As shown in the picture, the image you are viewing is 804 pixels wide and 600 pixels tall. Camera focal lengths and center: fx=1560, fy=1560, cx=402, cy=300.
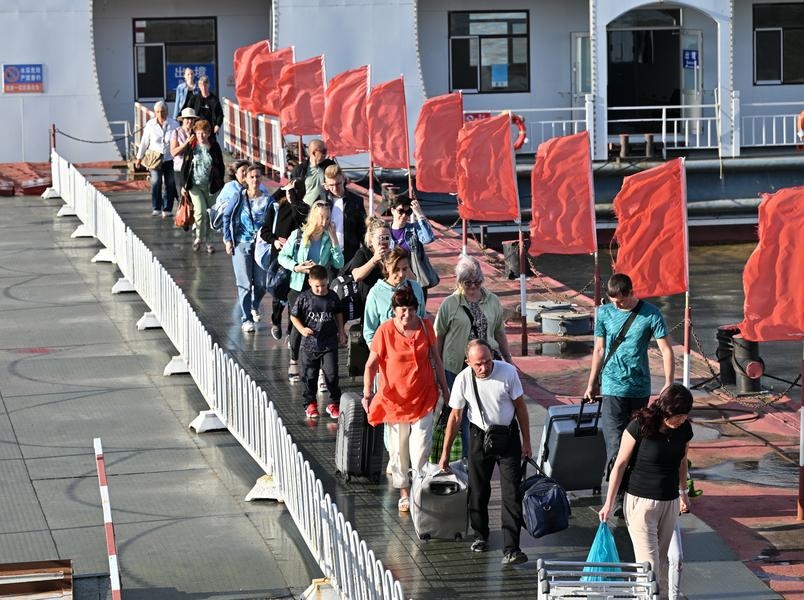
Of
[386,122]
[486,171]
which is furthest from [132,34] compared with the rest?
[486,171]

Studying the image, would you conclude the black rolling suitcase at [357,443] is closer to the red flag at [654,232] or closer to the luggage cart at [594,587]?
the red flag at [654,232]

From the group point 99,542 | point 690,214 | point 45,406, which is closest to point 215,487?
point 99,542

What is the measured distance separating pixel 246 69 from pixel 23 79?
694 centimetres

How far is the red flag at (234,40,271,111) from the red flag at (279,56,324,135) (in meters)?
1.84

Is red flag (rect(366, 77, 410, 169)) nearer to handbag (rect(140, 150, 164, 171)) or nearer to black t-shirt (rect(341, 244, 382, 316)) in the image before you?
handbag (rect(140, 150, 164, 171))

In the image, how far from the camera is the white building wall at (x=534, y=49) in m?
31.5

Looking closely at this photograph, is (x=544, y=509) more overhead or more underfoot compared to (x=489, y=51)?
more underfoot

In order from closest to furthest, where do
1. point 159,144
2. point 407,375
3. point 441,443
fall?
point 407,375, point 441,443, point 159,144

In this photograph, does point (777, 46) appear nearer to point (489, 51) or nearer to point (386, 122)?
point (489, 51)

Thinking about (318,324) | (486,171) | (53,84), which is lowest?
(318,324)

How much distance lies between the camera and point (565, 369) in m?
15.6

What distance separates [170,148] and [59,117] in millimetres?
9583

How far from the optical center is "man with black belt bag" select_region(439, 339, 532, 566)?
966 centimetres

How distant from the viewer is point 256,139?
2738 centimetres
